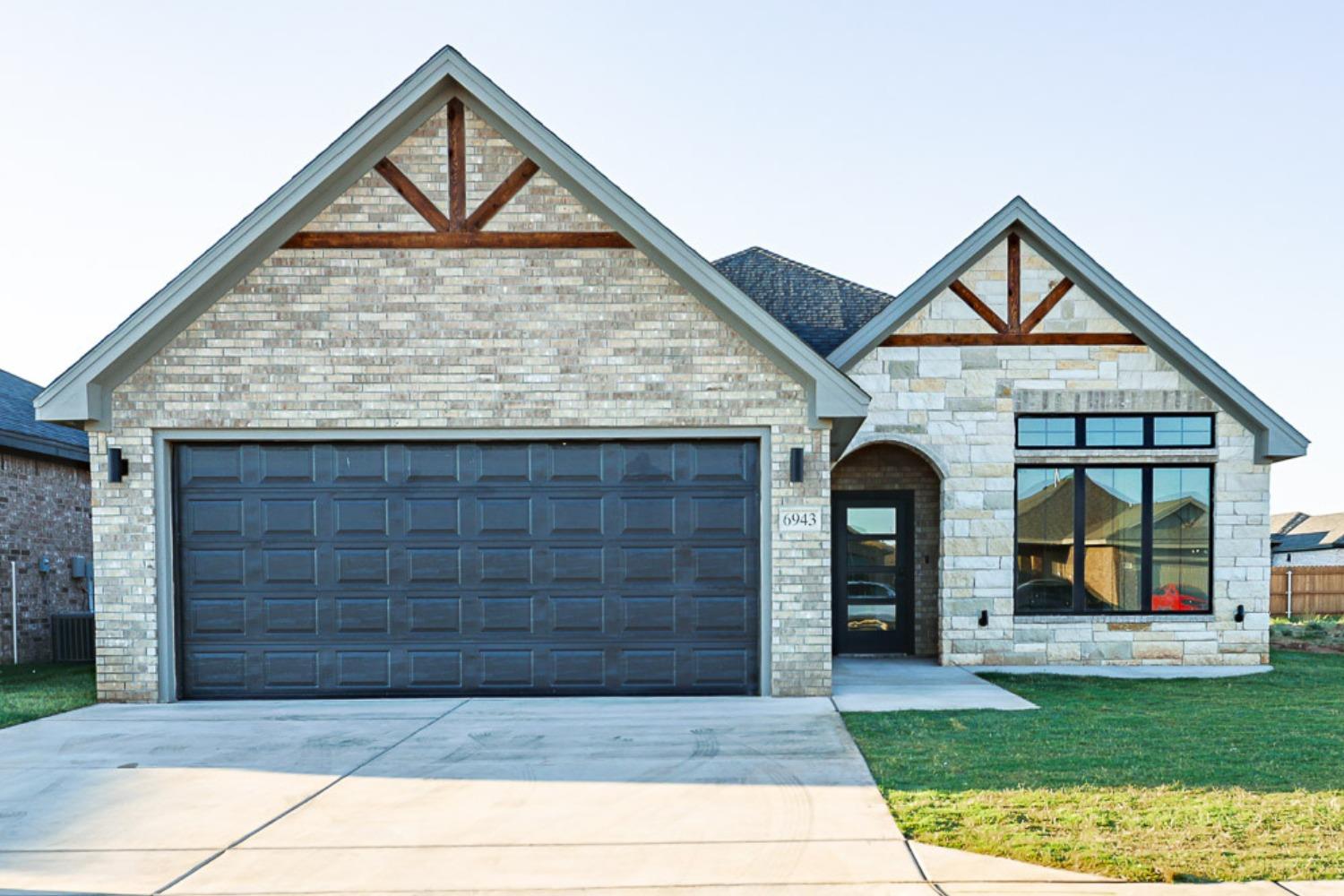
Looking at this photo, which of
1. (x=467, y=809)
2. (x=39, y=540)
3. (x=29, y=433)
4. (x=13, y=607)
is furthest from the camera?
(x=39, y=540)

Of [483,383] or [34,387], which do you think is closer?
[483,383]

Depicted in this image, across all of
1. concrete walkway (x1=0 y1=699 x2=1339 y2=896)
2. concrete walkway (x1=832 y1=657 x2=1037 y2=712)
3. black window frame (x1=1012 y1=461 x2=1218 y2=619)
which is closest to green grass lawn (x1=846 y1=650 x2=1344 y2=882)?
concrete walkway (x1=0 y1=699 x2=1339 y2=896)

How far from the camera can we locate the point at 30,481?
14.7 metres

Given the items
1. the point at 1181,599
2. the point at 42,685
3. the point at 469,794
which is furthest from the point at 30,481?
the point at 1181,599

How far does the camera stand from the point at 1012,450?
12.7 metres

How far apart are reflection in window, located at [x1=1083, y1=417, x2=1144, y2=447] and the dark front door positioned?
2.58 metres

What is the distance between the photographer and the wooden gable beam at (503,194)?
976cm

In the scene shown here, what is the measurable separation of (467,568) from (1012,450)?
24.4ft

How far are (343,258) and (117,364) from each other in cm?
251

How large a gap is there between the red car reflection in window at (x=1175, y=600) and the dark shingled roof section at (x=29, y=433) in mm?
16009

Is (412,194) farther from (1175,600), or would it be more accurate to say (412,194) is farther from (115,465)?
(1175,600)

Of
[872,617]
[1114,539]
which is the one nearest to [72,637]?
[872,617]

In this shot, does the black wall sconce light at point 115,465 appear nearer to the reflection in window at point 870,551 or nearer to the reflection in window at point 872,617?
the reflection in window at point 870,551

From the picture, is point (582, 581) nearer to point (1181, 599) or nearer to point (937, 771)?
point (937, 771)
